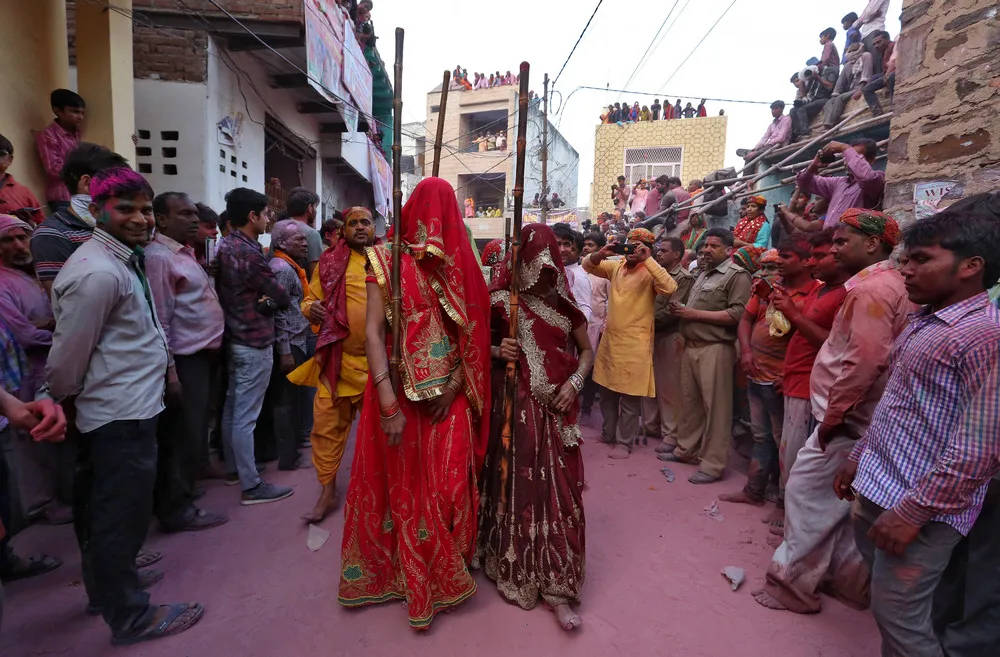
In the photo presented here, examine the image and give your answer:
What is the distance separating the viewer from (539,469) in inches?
98.5

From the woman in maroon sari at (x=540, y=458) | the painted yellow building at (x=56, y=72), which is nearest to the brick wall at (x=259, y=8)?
the painted yellow building at (x=56, y=72)

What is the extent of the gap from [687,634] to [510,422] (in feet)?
4.26

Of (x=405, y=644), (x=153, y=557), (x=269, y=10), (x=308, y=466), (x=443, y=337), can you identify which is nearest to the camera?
(x=405, y=644)

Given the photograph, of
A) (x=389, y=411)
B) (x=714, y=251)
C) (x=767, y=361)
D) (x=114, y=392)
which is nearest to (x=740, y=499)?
(x=767, y=361)

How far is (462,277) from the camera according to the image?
94.7 inches

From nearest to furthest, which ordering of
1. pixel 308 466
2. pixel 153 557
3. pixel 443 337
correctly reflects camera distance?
pixel 443 337, pixel 153 557, pixel 308 466

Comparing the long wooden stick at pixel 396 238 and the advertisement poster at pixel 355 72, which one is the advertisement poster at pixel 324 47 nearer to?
the advertisement poster at pixel 355 72

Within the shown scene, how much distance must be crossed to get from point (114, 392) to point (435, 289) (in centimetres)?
142

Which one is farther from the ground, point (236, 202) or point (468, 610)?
point (236, 202)

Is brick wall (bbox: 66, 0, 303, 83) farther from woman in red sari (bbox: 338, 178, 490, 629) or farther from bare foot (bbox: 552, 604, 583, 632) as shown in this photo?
bare foot (bbox: 552, 604, 583, 632)

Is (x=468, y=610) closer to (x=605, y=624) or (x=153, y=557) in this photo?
(x=605, y=624)

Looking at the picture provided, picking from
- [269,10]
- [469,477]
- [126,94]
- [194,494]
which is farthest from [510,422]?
[269,10]

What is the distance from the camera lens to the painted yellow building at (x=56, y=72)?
4.53m

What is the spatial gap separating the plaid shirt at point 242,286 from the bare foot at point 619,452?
327 cm
